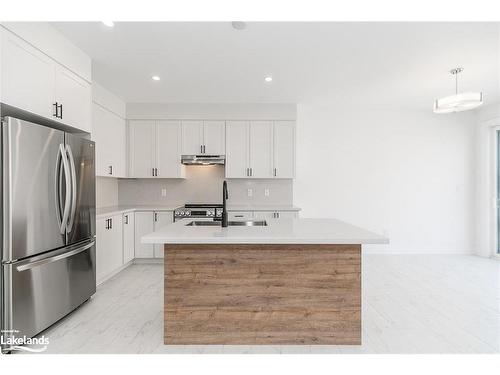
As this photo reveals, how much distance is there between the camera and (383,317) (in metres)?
2.72

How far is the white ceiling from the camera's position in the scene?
2580 mm

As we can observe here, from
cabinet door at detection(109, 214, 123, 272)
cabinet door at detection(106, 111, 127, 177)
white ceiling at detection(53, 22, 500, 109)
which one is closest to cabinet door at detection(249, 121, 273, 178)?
white ceiling at detection(53, 22, 500, 109)

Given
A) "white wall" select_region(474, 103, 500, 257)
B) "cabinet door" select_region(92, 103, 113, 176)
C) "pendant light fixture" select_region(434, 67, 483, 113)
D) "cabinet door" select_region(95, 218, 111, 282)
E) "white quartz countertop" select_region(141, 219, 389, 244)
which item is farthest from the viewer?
"white wall" select_region(474, 103, 500, 257)

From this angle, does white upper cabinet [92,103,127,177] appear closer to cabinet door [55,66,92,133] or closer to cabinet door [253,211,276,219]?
cabinet door [55,66,92,133]

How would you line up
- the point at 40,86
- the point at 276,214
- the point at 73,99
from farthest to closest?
the point at 276,214, the point at 73,99, the point at 40,86

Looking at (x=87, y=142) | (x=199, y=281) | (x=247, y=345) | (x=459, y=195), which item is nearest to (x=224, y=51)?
(x=87, y=142)

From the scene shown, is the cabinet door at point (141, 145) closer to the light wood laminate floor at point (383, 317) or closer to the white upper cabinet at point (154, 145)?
the white upper cabinet at point (154, 145)

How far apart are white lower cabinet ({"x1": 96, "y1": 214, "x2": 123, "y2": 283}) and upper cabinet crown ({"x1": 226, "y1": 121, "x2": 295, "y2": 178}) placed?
1.85m

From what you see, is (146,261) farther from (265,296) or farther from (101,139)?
(265,296)

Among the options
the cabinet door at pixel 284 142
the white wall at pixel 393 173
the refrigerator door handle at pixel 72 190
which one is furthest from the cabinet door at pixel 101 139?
the white wall at pixel 393 173

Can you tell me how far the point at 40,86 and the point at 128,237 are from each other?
2.41 m

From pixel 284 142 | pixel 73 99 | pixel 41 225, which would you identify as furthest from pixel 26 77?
pixel 284 142
